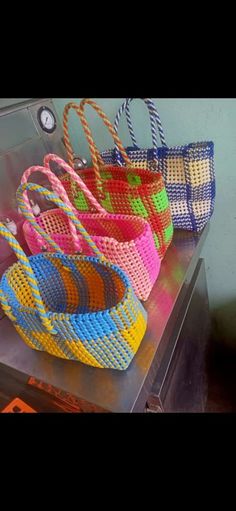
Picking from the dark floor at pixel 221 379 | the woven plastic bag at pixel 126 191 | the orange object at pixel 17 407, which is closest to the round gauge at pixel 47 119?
the woven plastic bag at pixel 126 191

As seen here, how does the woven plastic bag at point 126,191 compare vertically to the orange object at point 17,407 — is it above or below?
above

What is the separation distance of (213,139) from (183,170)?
0.48 feet

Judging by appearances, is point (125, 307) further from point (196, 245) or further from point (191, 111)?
point (191, 111)

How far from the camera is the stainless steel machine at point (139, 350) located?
58 cm

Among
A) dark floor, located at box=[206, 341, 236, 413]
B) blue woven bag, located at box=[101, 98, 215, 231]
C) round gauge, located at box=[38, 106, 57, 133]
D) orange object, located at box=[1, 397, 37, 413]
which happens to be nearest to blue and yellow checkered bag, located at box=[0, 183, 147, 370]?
orange object, located at box=[1, 397, 37, 413]

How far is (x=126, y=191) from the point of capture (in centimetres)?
76

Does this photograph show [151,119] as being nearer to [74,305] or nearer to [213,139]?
[213,139]

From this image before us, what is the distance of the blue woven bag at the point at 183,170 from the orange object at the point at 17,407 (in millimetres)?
591

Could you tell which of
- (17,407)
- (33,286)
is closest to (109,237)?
(33,286)

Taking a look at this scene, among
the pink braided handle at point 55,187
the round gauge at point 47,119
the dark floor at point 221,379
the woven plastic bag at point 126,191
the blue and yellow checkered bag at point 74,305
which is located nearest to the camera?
the blue and yellow checkered bag at point 74,305

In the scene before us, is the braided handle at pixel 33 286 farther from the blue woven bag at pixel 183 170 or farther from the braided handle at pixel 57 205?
A: the blue woven bag at pixel 183 170

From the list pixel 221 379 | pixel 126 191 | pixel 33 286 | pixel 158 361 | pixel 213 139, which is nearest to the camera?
pixel 33 286
